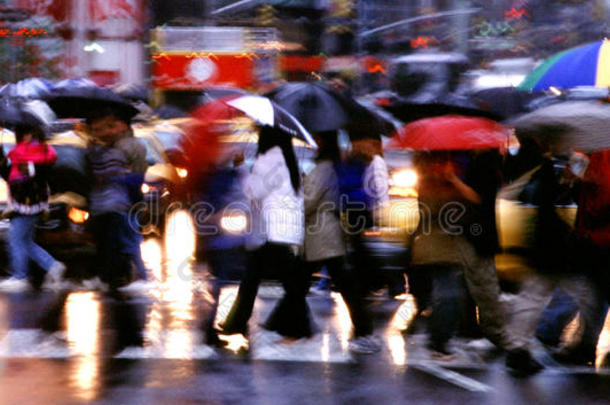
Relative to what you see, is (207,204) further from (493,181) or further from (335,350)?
(493,181)

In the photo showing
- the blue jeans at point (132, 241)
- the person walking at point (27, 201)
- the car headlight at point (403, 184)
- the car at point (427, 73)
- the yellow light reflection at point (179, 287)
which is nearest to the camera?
the yellow light reflection at point (179, 287)

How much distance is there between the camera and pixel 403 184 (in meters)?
11.3

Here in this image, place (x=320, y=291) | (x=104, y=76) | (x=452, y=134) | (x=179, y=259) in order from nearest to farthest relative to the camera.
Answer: (x=452, y=134) → (x=320, y=291) → (x=179, y=259) → (x=104, y=76)

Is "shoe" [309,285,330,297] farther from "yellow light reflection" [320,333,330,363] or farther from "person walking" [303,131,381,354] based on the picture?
"person walking" [303,131,381,354]

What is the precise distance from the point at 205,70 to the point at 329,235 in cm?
2267

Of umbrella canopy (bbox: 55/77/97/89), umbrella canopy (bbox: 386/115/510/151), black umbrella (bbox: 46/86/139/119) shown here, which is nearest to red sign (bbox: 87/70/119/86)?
umbrella canopy (bbox: 55/77/97/89)

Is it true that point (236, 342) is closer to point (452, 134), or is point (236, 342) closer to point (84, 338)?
point (84, 338)

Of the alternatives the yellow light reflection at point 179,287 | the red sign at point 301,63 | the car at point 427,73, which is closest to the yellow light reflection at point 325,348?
the yellow light reflection at point 179,287

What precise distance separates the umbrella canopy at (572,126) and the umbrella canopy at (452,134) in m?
0.26

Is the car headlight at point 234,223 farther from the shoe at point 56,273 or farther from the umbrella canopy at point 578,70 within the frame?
the shoe at point 56,273

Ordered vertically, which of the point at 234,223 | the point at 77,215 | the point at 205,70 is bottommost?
the point at 77,215

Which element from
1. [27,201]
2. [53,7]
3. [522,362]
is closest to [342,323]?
[522,362]

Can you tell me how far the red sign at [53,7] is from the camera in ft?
91.4

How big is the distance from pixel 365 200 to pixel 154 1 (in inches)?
1233
